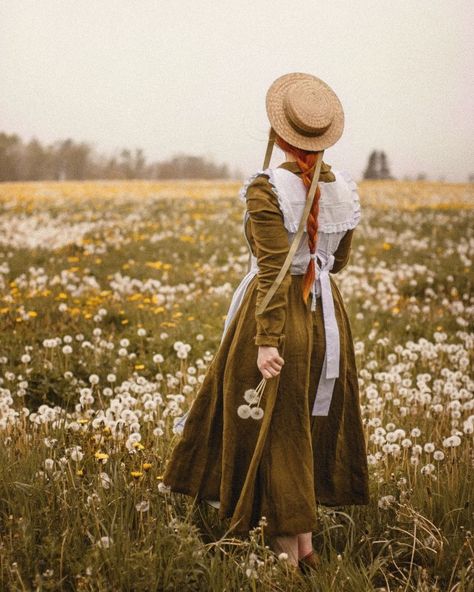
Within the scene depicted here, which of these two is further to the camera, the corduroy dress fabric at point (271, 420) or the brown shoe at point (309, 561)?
the brown shoe at point (309, 561)

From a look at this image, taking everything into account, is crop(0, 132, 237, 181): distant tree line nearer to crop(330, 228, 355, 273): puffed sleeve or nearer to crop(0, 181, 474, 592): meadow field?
crop(0, 181, 474, 592): meadow field

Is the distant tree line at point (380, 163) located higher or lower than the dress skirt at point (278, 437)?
higher

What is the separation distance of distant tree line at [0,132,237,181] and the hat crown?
21636 millimetres

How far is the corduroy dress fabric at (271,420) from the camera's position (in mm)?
2977

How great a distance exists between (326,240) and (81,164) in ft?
117

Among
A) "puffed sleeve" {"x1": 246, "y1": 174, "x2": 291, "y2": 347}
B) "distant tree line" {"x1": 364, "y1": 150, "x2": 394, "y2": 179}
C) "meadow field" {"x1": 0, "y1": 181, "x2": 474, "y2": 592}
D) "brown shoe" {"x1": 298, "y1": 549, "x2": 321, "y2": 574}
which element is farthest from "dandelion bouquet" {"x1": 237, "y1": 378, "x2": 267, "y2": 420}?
"distant tree line" {"x1": 364, "y1": 150, "x2": 394, "y2": 179}

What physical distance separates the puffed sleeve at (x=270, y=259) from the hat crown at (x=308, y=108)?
34 centimetres

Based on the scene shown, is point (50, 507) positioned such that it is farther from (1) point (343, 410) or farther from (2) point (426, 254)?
(2) point (426, 254)

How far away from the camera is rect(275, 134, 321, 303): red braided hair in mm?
3068

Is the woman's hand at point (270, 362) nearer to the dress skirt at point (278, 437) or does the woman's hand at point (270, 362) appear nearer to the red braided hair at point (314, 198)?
the dress skirt at point (278, 437)

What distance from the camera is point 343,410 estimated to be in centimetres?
→ 338

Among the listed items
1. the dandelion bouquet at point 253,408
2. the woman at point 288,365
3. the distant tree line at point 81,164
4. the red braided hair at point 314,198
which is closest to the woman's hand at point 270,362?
the woman at point 288,365

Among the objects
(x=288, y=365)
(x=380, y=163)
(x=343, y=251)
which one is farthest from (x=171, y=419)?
(x=380, y=163)

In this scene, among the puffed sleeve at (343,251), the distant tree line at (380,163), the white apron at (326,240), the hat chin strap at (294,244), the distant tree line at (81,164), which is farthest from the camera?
the distant tree line at (380,163)
